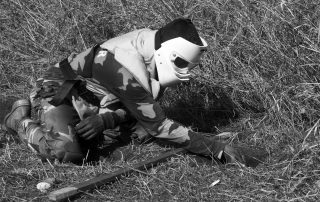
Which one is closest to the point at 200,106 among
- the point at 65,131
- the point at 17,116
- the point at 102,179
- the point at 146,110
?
the point at 146,110

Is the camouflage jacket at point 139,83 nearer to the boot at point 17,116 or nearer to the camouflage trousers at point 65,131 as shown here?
the camouflage trousers at point 65,131

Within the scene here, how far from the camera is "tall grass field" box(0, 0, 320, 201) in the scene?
396 cm

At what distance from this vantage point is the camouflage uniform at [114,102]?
4445 mm

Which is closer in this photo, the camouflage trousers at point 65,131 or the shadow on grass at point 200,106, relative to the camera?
the camouflage trousers at point 65,131

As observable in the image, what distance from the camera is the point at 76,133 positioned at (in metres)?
4.57

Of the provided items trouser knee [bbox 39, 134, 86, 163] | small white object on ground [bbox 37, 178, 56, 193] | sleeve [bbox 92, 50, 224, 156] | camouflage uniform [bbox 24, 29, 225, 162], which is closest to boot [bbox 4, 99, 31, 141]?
camouflage uniform [bbox 24, 29, 225, 162]

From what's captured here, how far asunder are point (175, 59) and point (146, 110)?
409mm

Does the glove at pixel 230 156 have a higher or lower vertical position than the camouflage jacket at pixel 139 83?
lower

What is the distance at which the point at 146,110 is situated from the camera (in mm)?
4434

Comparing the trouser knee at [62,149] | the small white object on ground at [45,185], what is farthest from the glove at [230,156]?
the small white object on ground at [45,185]

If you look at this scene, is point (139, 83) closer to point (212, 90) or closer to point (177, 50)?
point (177, 50)

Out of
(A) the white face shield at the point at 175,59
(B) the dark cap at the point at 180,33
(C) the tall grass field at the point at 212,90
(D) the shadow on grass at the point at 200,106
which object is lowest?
A: (D) the shadow on grass at the point at 200,106

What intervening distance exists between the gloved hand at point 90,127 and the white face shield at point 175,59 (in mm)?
525

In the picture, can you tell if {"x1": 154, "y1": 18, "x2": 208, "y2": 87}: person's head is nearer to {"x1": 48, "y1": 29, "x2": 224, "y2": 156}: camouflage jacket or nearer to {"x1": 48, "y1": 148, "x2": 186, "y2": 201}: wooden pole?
{"x1": 48, "y1": 29, "x2": 224, "y2": 156}: camouflage jacket
